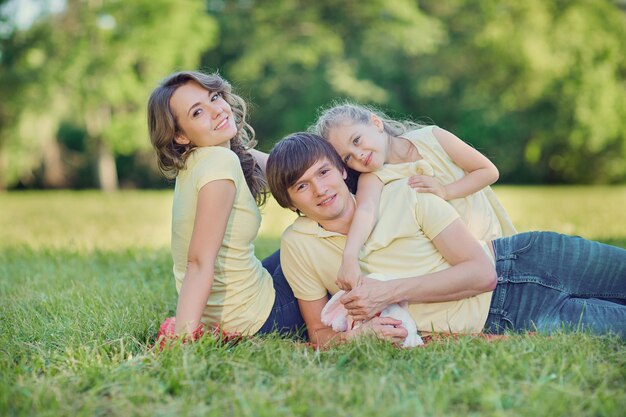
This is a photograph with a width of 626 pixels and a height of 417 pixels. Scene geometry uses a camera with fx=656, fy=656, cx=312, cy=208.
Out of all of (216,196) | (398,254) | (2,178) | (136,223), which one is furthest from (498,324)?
(2,178)

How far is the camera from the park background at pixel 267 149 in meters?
2.35

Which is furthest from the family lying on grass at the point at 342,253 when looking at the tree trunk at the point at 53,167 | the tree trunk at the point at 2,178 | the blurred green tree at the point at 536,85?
the tree trunk at the point at 53,167

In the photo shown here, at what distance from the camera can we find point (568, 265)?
3.22 m

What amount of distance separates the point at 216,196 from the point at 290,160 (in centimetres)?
40

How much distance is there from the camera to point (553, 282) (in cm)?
321

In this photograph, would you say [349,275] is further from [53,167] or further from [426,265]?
[53,167]

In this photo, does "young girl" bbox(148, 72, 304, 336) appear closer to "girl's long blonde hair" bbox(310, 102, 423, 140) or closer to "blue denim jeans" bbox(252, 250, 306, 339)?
"blue denim jeans" bbox(252, 250, 306, 339)

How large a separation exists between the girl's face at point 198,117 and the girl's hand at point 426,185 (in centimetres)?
96

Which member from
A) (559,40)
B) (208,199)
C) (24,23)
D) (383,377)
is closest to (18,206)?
(24,23)

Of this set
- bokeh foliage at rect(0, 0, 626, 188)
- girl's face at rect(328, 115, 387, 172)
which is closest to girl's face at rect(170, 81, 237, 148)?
girl's face at rect(328, 115, 387, 172)

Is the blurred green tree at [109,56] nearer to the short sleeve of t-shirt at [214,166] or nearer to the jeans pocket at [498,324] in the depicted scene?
the short sleeve of t-shirt at [214,166]

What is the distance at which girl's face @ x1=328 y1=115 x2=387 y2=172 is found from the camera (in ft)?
11.3

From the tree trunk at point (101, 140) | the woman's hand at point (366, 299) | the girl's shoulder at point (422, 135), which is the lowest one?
the tree trunk at point (101, 140)

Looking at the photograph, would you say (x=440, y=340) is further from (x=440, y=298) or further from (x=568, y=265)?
(x=568, y=265)
